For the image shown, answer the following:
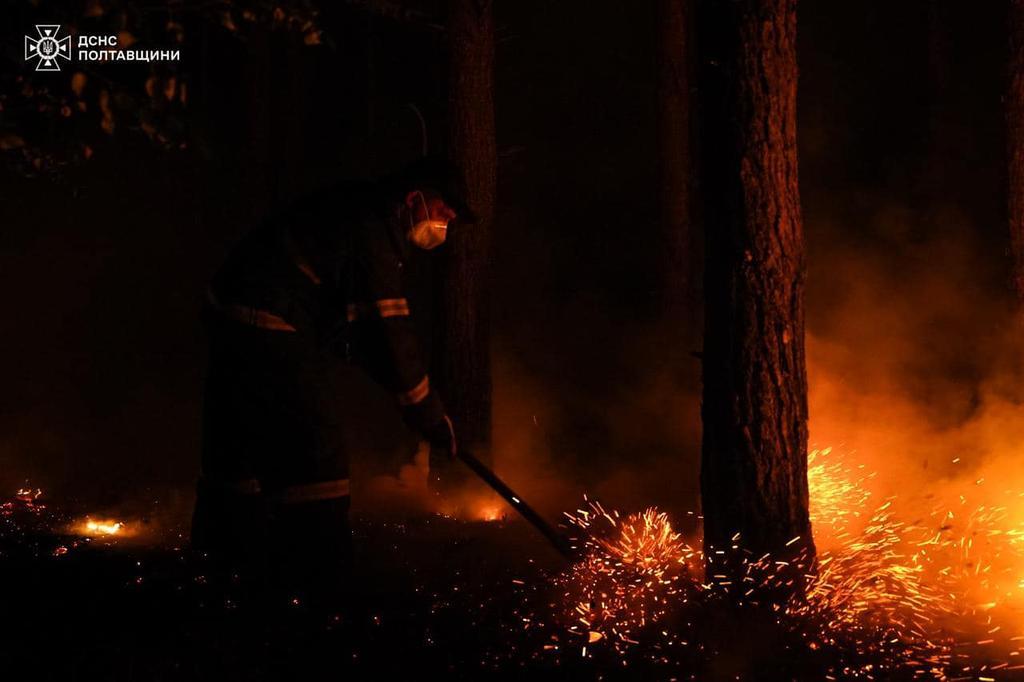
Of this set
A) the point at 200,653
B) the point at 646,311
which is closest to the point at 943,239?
the point at 646,311

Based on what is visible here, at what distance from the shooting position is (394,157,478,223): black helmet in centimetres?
524

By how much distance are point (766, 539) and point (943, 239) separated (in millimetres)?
9649

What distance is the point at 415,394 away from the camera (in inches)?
200

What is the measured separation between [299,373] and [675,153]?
8.05 m

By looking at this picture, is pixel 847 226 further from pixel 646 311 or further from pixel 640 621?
pixel 640 621

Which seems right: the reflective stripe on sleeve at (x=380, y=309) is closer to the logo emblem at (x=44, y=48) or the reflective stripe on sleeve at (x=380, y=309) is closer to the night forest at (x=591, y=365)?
the night forest at (x=591, y=365)

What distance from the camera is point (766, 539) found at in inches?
200

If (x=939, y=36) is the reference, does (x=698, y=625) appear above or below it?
below

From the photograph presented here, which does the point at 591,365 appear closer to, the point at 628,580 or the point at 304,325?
the point at 628,580

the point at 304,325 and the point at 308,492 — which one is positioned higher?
the point at 304,325

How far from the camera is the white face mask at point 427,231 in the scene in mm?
5348

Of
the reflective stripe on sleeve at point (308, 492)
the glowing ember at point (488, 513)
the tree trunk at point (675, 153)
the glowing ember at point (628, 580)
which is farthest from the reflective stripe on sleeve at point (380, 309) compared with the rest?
the tree trunk at point (675, 153)

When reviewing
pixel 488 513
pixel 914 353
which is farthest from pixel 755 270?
pixel 914 353

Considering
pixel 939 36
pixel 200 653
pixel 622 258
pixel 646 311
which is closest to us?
pixel 200 653
